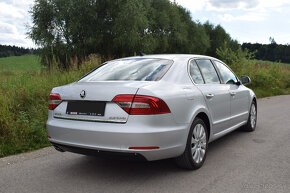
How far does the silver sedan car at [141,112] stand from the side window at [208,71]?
0.12 ft

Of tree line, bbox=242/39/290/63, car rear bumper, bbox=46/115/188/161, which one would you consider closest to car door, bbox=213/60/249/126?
car rear bumper, bbox=46/115/188/161

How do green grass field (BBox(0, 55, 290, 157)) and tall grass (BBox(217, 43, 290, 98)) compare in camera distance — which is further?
tall grass (BBox(217, 43, 290, 98))

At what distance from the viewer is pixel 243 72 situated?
1778cm

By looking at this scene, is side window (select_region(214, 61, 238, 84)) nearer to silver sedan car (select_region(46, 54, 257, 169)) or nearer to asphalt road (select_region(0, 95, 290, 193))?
silver sedan car (select_region(46, 54, 257, 169))

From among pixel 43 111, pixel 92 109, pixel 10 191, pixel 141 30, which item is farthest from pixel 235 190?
pixel 141 30

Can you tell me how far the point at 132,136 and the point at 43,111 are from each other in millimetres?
4046

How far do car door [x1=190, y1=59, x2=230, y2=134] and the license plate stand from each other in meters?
1.54

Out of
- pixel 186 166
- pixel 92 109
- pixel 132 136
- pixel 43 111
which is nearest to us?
pixel 132 136

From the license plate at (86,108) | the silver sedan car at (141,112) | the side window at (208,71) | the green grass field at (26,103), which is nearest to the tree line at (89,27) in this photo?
the green grass field at (26,103)

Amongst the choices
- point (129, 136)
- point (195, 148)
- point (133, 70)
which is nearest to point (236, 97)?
point (195, 148)

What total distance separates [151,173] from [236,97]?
2.48 meters

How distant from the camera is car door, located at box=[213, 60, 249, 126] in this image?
5.46 meters

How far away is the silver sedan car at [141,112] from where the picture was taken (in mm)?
3377

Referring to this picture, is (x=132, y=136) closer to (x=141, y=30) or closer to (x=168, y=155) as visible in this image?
(x=168, y=155)
